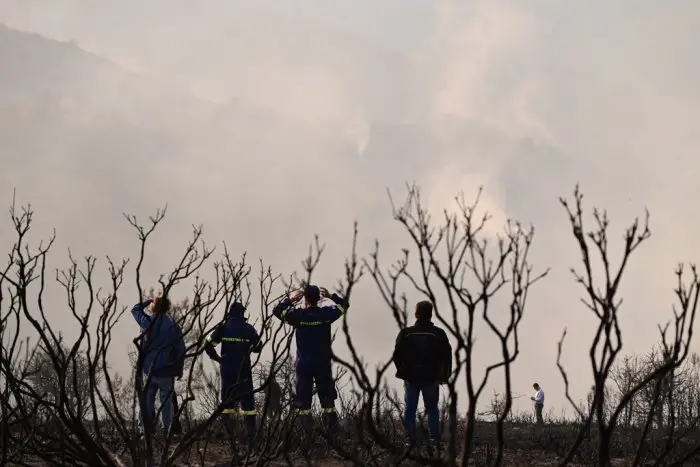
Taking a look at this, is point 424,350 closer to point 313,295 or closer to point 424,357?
point 424,357

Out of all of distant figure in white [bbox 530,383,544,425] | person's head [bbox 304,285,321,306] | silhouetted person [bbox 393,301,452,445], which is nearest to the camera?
silhouetted person [bbox 393,301,452,445]

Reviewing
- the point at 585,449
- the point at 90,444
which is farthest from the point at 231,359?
the point at 90,444

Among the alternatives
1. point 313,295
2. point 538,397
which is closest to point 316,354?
point 313,295

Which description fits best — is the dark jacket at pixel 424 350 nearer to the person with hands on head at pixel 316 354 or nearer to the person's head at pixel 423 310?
the person's head at pixel 423 310

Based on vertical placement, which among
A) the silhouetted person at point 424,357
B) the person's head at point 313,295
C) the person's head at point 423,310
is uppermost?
the person's head at point 313,295

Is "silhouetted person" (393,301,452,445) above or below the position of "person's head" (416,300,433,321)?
below

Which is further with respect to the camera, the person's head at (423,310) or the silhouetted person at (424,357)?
the person's head at (423,310)

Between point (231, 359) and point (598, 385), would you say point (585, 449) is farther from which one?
point (598, 385)

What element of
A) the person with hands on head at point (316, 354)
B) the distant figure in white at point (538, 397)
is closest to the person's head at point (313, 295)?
the person with hands on head at point (316, 354)

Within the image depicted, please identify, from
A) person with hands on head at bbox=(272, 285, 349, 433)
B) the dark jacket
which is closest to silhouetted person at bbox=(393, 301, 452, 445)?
the dark jacket

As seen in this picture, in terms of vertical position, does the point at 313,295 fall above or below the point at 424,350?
above

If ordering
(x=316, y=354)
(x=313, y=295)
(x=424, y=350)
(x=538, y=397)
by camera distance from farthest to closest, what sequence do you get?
(x=538, y=397)
(x=316, y=354)
(x=313, y=295)
(x=424, y=350)

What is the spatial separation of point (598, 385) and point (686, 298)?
463mm

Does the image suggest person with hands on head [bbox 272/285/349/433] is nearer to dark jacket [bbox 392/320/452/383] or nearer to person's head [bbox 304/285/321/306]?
person's head [bbox 304/285/321/306]
